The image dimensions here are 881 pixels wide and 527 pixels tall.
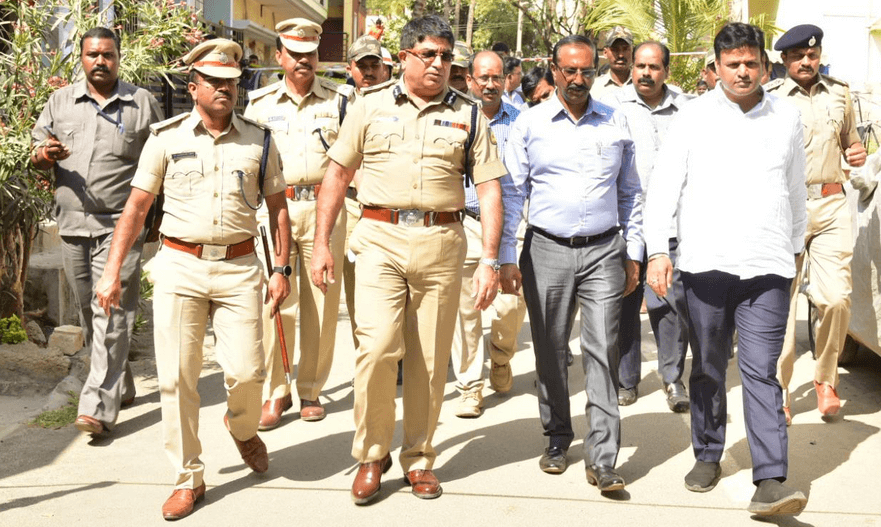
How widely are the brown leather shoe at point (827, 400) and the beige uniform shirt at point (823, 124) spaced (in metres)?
1.25

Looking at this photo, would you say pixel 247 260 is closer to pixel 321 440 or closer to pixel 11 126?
pixel 321 440

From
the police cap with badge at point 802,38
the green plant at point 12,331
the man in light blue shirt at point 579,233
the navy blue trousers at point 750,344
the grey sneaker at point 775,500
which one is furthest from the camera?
the green plant at point 12,331

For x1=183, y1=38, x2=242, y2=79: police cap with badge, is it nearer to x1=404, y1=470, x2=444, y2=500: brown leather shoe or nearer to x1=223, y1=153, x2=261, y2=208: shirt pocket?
x1=223, y1=153, x2=261, y2=208: shirt pocket

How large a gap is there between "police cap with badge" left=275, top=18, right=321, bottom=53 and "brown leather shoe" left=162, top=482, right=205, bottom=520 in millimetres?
2897

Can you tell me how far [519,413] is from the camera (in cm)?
739

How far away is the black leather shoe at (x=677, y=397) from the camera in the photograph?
7.38 meters

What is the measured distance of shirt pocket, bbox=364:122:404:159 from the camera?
5.62 meters

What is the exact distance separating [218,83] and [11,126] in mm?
2384

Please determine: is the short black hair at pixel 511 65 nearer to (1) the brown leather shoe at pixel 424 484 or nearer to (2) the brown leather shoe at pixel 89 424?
(2) the brown leather shoe at pixel 89 424

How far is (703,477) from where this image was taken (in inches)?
229

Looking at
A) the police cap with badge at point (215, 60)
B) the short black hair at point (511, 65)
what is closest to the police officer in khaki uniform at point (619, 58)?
the short black hair at point (511, 65)

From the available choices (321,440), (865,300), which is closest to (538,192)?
(321,440)

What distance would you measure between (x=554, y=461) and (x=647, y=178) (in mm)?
2362

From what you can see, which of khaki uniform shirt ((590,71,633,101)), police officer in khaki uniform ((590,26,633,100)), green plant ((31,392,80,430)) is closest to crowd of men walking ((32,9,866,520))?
green plant ((31,392,80,430))
